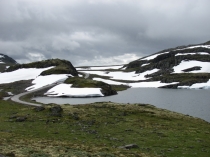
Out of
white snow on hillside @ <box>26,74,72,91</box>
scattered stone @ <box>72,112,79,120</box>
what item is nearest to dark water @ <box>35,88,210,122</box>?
scattered stone @ <box>72,112,79,120</box>

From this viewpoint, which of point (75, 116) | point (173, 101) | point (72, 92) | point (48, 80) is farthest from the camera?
point (48, 80)

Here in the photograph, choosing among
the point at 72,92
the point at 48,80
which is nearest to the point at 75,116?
the point at 72,92

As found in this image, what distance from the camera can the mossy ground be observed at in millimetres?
25531

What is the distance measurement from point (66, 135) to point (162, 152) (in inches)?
556

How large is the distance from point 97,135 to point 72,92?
109221mm

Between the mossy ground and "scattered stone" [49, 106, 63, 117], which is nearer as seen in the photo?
the mossy ground

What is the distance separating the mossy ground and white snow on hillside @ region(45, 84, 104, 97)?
282 feet

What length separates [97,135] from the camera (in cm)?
3653

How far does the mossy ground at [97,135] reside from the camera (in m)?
25.5

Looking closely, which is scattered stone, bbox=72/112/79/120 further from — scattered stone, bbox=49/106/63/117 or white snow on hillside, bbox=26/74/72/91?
white snow on hillside, bbox=26/74/72/91

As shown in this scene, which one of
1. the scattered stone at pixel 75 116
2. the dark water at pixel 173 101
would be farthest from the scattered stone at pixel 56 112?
the dark water at pixel 173 101

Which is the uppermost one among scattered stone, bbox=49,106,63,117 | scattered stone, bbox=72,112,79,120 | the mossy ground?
scattered stone, bbox=49,106,63,117

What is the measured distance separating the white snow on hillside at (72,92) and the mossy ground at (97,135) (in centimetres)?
8604

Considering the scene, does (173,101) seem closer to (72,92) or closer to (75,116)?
(72,92)
